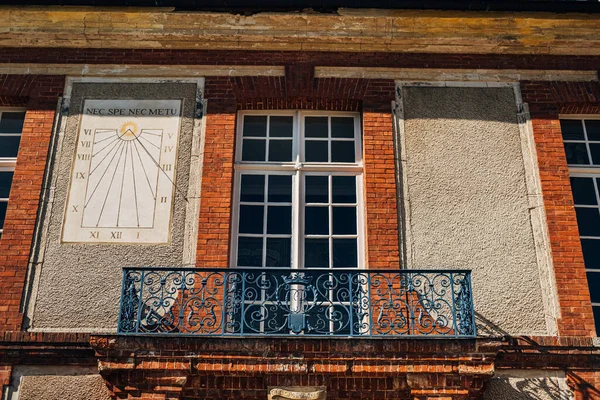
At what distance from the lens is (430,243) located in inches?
323

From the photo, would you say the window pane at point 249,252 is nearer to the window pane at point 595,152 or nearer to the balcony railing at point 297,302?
the balcony railing at point 297,302

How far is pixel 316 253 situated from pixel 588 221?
306 centimetres

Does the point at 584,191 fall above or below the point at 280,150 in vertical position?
below

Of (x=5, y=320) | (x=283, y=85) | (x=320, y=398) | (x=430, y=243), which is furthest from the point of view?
(x=283, y=85)

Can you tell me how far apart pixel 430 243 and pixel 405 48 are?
2472 millimetres

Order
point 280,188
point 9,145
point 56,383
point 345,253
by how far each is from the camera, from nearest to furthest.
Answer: point 56,383 → point 345,253 → point 280,188 → point 9,145

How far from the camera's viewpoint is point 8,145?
893 centimetres

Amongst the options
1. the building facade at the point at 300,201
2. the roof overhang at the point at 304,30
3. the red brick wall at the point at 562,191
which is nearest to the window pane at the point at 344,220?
the building facade at the point at 300,201

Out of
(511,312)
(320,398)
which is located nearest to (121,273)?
(320,398)

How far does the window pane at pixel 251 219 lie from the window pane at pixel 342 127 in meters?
1.33

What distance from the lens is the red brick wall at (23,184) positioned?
783cm

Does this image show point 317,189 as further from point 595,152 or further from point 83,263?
point 595,152

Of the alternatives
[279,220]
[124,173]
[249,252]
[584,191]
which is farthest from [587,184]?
[124,173]

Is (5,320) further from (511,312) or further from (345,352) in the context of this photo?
(511,312)
